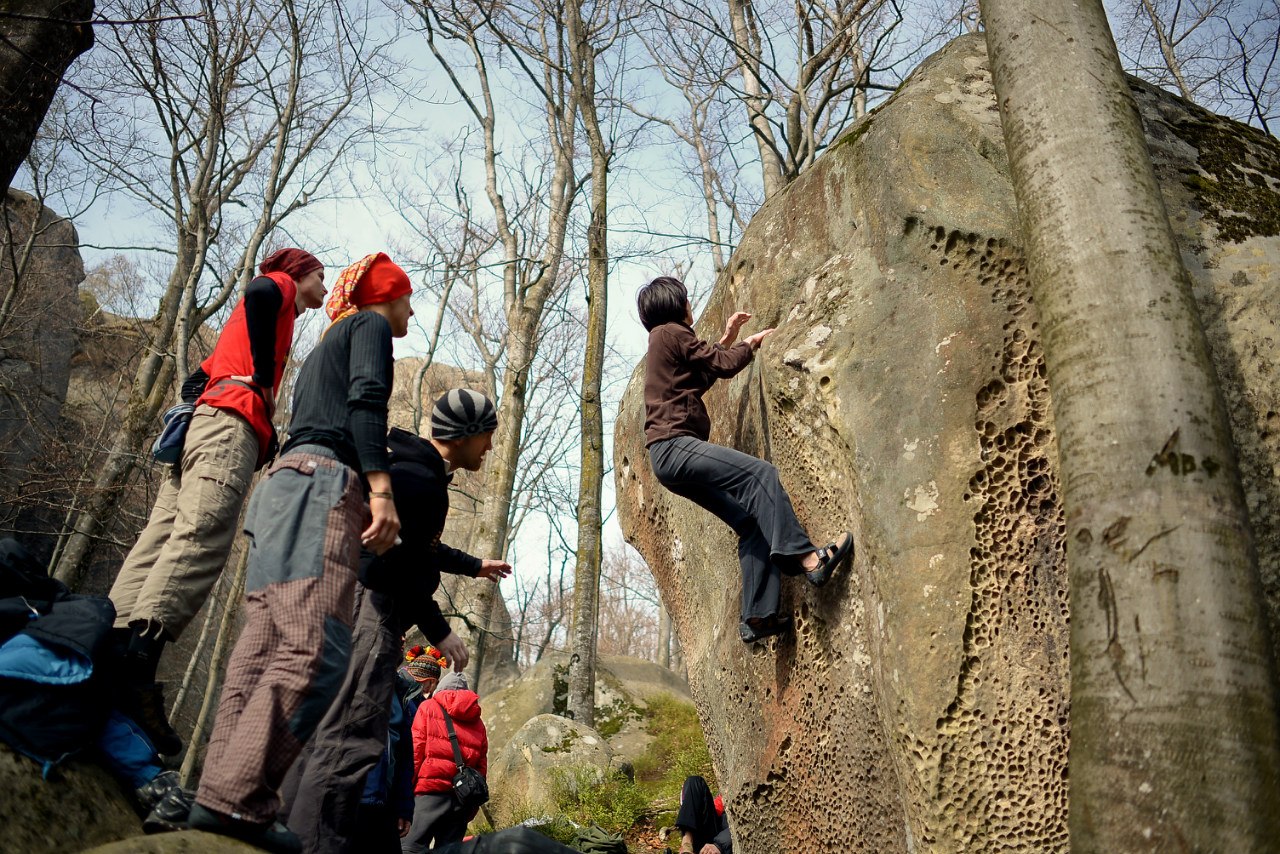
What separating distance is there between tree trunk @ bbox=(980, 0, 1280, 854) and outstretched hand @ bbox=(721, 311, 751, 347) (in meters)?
2.05

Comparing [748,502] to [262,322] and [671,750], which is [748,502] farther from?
[671,750]

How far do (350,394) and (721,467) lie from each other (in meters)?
2.07

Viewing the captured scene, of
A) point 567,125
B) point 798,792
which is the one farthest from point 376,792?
point 567,125

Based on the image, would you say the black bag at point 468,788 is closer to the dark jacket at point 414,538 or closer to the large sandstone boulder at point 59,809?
the dark jacket at point 414,538

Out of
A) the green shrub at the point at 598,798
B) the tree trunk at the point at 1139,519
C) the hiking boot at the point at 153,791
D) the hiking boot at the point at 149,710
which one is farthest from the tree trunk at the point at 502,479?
the tree trunk at the point at 1139,519

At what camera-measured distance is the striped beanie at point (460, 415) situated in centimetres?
356

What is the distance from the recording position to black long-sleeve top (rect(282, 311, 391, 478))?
9.01 ft

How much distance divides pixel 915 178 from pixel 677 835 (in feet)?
23.6

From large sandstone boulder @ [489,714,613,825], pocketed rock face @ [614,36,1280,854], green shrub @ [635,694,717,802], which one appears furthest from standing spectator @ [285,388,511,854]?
green shrub @ [635,694,717,802]

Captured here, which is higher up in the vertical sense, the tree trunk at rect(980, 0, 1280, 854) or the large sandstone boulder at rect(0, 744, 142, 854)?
the tree trunk at rect(980, 0, 1280, 854)

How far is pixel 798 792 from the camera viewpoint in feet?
14.1

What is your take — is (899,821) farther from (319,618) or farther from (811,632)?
(319,618)

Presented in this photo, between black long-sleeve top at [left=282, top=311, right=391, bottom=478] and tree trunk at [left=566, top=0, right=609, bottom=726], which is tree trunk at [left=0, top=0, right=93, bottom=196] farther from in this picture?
tree trunk at [left=566, top=0, right=609, bottom=726]

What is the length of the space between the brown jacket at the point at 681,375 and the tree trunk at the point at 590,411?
5.91 m
